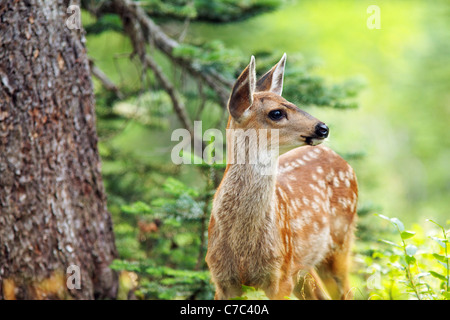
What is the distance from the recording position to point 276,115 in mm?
3756

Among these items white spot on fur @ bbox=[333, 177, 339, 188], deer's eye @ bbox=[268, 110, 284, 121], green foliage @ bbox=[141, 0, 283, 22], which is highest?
green foliage @ bbox=[141, 0, 283, 22]

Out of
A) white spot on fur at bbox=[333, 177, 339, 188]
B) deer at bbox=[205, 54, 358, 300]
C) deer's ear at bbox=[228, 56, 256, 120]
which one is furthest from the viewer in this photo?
white spot on fur at bbox=[333, 177, 339, 188]

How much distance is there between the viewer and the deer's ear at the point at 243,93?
3420mm

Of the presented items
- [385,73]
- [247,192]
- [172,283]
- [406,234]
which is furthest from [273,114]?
[385,73]

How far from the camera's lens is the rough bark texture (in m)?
4.57

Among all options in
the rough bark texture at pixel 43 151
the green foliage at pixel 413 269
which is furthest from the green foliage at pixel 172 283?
the green foliage at pixel 413 269

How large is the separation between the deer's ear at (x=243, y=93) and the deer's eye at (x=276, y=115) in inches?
7.5

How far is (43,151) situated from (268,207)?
2.00 metres

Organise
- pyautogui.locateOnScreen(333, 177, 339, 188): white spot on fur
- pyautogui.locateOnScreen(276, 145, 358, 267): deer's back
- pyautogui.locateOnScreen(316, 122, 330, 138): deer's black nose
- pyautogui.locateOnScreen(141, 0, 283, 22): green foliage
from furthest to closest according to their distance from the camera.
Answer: pyautogui.locateOnScreen(141, 0, 283, 22): green foliage, pyautogui.locateOnScreen(333, 177, 339, 188): white spot on fur, pyautogui.locateOnScreen(276, 145, 358, 267): deer's back, pyautogui.locateOnScreen(316, 122, 330, 138): deer's black nose

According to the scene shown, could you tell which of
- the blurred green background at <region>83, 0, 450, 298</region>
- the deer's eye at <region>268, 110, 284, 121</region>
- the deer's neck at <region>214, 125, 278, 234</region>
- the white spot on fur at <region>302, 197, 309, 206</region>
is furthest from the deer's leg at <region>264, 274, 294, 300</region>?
the blurred green background at <region>83, 0, 450, 298</region>

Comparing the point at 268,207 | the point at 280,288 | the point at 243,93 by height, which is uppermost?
the point at 243,93

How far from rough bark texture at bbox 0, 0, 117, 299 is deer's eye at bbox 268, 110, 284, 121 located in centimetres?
202

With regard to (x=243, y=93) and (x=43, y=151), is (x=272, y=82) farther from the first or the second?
(x=43, y=151)

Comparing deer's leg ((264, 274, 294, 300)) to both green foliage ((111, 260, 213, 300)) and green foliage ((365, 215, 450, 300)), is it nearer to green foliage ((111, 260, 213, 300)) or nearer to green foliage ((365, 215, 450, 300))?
green foliage ((365, 215, 450, 300))
